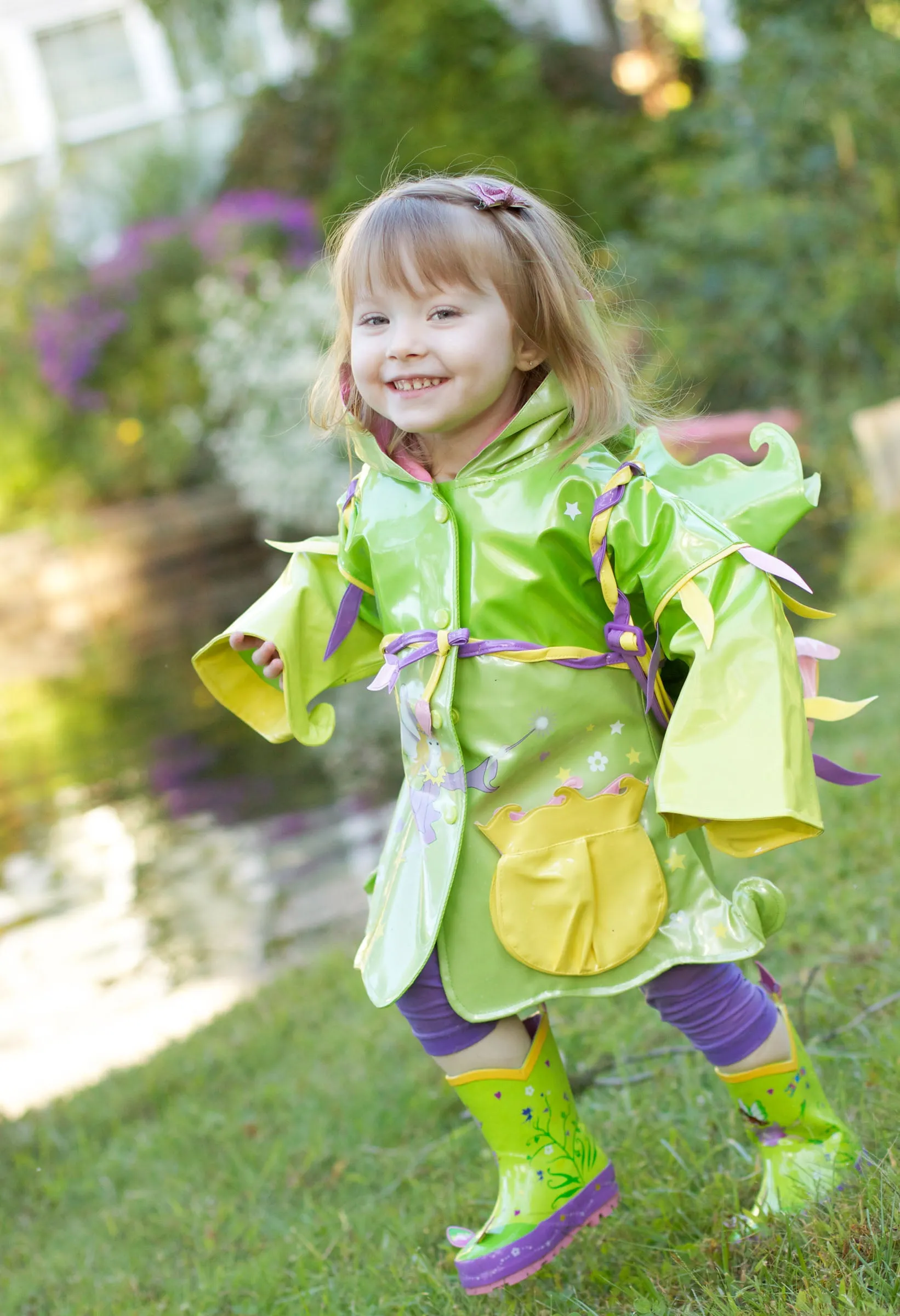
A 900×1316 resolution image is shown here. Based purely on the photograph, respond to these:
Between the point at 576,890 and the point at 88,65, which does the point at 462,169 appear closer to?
the point at 88,65

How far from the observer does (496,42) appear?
11891mm

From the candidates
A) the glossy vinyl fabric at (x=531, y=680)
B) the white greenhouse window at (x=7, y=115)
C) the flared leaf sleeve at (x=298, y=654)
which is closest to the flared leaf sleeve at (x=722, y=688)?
the glossy vinyl fabric at (x=531, y=680)

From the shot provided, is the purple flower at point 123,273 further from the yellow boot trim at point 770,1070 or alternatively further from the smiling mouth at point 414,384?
the yellow boot trim at point 770,1070

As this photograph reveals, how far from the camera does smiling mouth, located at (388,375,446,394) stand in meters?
1.72

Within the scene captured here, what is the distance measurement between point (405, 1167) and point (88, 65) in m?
16.3

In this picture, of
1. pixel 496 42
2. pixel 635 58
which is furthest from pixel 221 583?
pixel 635 58

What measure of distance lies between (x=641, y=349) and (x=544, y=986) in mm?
7014

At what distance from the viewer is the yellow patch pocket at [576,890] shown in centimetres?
170

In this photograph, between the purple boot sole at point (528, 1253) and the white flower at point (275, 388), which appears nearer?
the purple boot sole at point (528, 1253)

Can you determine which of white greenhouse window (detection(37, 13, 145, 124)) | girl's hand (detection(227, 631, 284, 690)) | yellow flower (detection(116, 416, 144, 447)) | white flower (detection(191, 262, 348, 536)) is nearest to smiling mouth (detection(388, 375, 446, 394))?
girl's hand (detection(227, 631, 284, 690))

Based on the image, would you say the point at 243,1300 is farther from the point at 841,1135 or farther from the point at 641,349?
the point at 641,349

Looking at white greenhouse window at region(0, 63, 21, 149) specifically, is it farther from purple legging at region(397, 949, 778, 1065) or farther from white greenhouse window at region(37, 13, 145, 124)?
purple legging at region(397, 949, 778, 1065)

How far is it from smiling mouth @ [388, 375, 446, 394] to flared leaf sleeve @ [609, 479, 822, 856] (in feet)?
0.92

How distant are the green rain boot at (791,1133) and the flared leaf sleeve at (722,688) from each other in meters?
0.39
